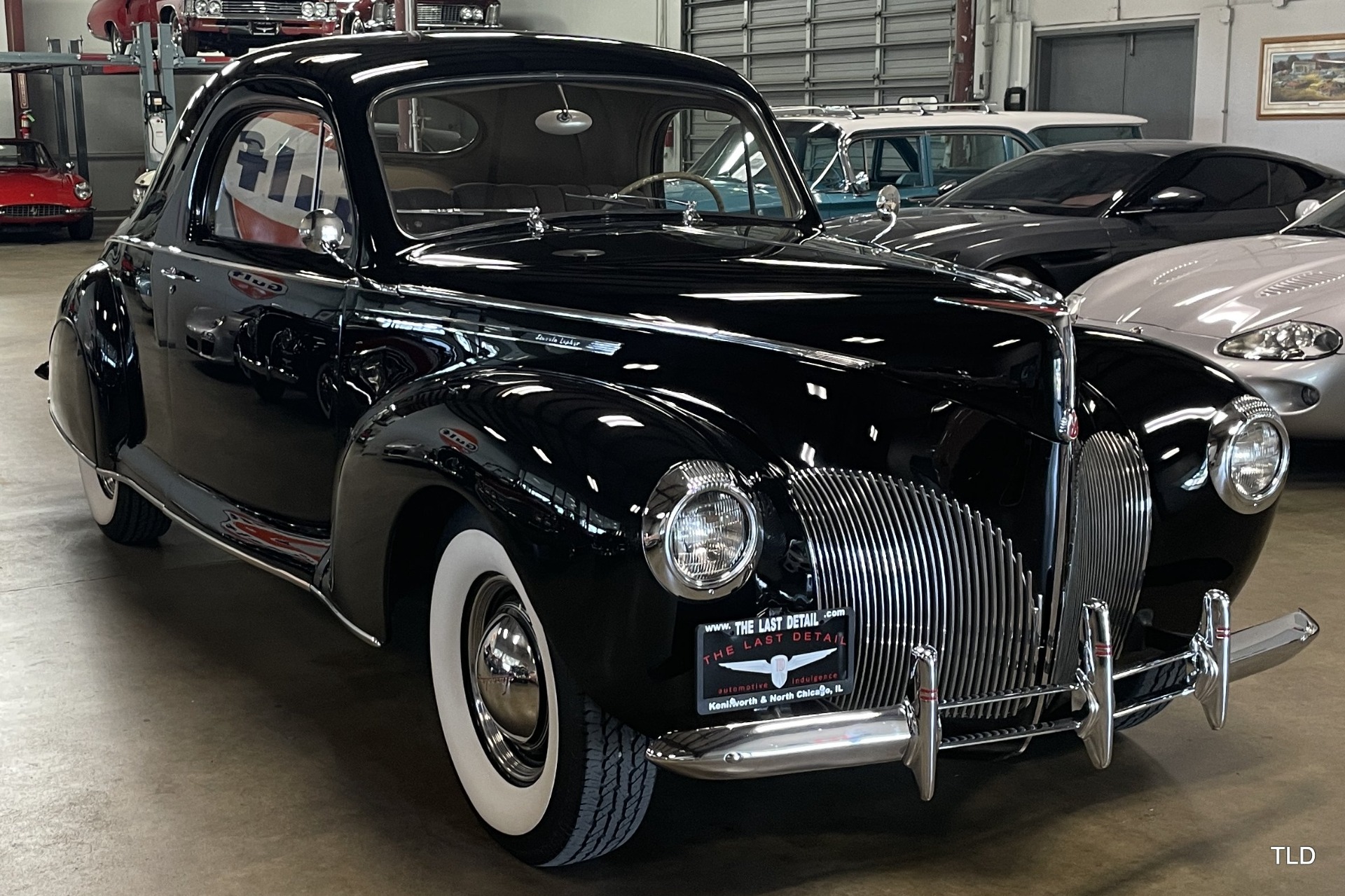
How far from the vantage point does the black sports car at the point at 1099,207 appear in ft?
24.9

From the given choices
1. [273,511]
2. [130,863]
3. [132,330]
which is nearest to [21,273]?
[132,330]

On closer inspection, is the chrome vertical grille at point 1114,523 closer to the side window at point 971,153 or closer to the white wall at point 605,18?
the side window at point 971,153

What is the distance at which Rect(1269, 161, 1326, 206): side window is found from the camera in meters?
8.59

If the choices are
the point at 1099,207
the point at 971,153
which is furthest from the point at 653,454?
the point at 971,153

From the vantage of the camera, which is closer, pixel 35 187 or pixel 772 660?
pixel 772 660

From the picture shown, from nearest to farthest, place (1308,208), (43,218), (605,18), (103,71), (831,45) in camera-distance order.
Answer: (1308,208) → (43,218) → (831,45) → (103,71) → (605,18)

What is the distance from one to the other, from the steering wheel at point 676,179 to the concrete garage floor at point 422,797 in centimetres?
137

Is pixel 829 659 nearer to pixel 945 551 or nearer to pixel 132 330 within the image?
pixel 945 551

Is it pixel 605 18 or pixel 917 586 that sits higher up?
pixel 605 18

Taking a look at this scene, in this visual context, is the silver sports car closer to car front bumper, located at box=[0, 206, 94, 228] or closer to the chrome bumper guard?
the chrome bumper guard

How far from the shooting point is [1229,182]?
8500 millimetres

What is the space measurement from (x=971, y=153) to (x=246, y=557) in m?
7.98

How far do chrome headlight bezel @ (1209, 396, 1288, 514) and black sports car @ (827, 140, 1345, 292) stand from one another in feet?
13.2

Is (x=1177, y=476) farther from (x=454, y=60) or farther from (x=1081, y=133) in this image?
(x=1081, y=133)
